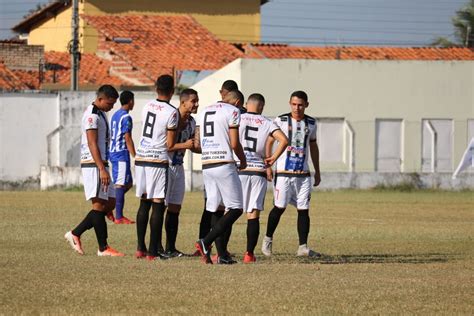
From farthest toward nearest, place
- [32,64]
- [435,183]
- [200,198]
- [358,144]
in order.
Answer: [32,64], [358,144], [435,183], [200,198]

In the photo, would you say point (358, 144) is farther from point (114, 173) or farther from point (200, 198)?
point (114, 173)

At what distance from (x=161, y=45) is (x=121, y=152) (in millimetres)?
37929

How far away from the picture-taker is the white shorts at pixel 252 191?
52.0ft

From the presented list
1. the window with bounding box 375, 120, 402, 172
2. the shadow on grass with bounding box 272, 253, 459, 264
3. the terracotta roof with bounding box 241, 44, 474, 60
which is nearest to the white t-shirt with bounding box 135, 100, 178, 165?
the shadow on grass with bounding box 272, 253, 459, 264

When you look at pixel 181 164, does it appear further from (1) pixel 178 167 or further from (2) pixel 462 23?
(2) pixel 462 23

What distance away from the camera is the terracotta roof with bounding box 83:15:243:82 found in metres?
57.8

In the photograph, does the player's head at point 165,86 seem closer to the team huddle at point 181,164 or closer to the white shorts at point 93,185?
the team huddle at point 181,164

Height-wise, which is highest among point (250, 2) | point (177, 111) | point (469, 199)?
point (250, 2)

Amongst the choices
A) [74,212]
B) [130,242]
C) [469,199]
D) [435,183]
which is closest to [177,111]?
[130,242]

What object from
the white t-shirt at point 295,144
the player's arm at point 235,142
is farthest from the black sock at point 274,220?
the player's arm at point 235,142

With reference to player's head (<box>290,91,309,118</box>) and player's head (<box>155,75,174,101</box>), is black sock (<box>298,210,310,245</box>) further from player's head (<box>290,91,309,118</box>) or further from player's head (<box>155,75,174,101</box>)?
player's head (<box>155,75,174,101</box>)

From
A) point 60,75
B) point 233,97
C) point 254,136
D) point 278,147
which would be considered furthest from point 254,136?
point 60,75

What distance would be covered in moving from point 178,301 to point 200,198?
22.9 meters

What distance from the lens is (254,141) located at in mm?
15906
